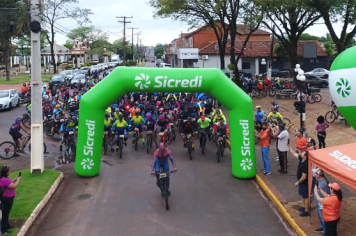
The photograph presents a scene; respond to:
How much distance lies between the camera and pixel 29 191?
34.3 feet

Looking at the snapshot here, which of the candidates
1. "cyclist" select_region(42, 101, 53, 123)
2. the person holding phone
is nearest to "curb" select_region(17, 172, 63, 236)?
the person holding phone

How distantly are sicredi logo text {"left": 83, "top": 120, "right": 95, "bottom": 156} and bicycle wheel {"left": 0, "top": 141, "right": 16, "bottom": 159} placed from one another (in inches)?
167

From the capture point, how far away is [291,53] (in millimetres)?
32875

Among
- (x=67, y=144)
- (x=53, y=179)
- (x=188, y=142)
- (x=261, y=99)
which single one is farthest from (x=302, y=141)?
(x=261, y=99)

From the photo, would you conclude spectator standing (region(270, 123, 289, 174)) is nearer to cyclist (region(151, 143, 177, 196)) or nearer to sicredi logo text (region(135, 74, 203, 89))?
sicredi logo text (region(135, 74, 203, 89))

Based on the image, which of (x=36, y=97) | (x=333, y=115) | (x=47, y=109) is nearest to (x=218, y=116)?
(x=36, y=97)

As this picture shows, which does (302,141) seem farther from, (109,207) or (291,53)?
(291,53)

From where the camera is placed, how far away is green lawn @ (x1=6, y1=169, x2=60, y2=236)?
29.7ft

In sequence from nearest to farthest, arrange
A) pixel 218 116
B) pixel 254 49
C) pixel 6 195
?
pixel 6 195 < pixel 218 116 < pixel 254 49

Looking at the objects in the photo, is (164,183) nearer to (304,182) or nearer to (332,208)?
(304,182)

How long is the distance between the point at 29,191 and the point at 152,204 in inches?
134

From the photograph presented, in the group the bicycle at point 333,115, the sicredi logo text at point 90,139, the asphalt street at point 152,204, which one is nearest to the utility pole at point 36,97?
the asphalt street at point 152,204

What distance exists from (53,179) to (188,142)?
500 centimetres

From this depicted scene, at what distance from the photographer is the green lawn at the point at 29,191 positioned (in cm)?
905
